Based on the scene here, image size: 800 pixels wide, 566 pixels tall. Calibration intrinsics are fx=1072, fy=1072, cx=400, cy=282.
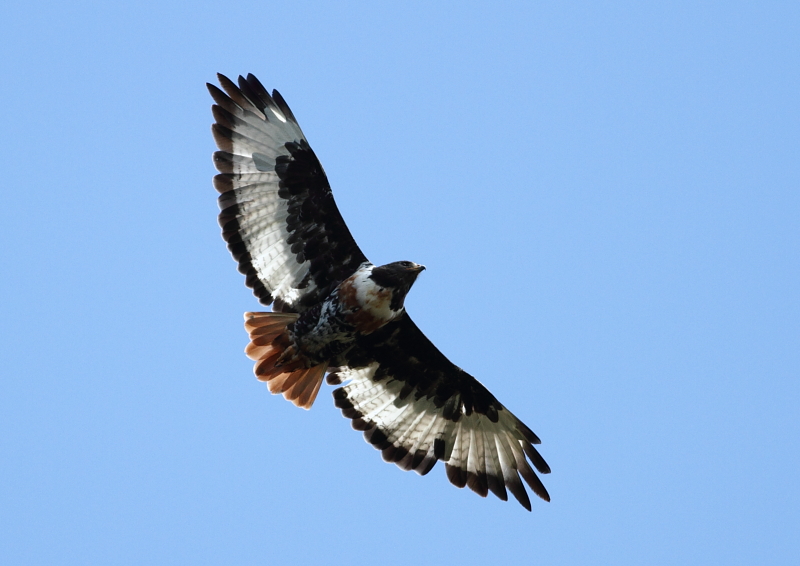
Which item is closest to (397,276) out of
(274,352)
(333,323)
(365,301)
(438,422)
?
(365,301)

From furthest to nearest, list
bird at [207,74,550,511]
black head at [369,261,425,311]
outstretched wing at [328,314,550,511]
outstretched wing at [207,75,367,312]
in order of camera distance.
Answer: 1. outstretched wing at [328,314,550,511]
2. outstretched wing at [207,75,367,312]
3. bird at [207,74,550,511]
4. black head at [369,261,425,311]

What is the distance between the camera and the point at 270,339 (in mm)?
11016

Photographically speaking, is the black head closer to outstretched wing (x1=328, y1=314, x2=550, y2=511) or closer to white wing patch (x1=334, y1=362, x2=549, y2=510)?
outstretched wing (x1=328, y1=314, x2=550, y2=511)

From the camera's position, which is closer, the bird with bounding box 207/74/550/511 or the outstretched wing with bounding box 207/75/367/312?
the bird with bounding box 207/74/550/511

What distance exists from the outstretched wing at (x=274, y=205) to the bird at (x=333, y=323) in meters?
0.01

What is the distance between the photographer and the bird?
36.0ft

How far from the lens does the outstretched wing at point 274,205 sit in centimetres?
1123

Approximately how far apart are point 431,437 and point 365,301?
7.17 ft

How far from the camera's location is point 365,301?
10.6 m

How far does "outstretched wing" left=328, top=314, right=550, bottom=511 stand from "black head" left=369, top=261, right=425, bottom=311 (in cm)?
129

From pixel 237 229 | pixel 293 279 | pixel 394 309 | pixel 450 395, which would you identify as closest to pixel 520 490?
pixel 450 395

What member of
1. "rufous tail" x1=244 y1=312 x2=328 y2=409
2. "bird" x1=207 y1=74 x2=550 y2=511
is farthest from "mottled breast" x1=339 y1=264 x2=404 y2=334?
"rufous tail" x1=244 y1=312 x2=328 y2=409

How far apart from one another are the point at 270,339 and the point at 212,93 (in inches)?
106

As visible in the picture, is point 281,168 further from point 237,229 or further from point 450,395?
point 450,395
